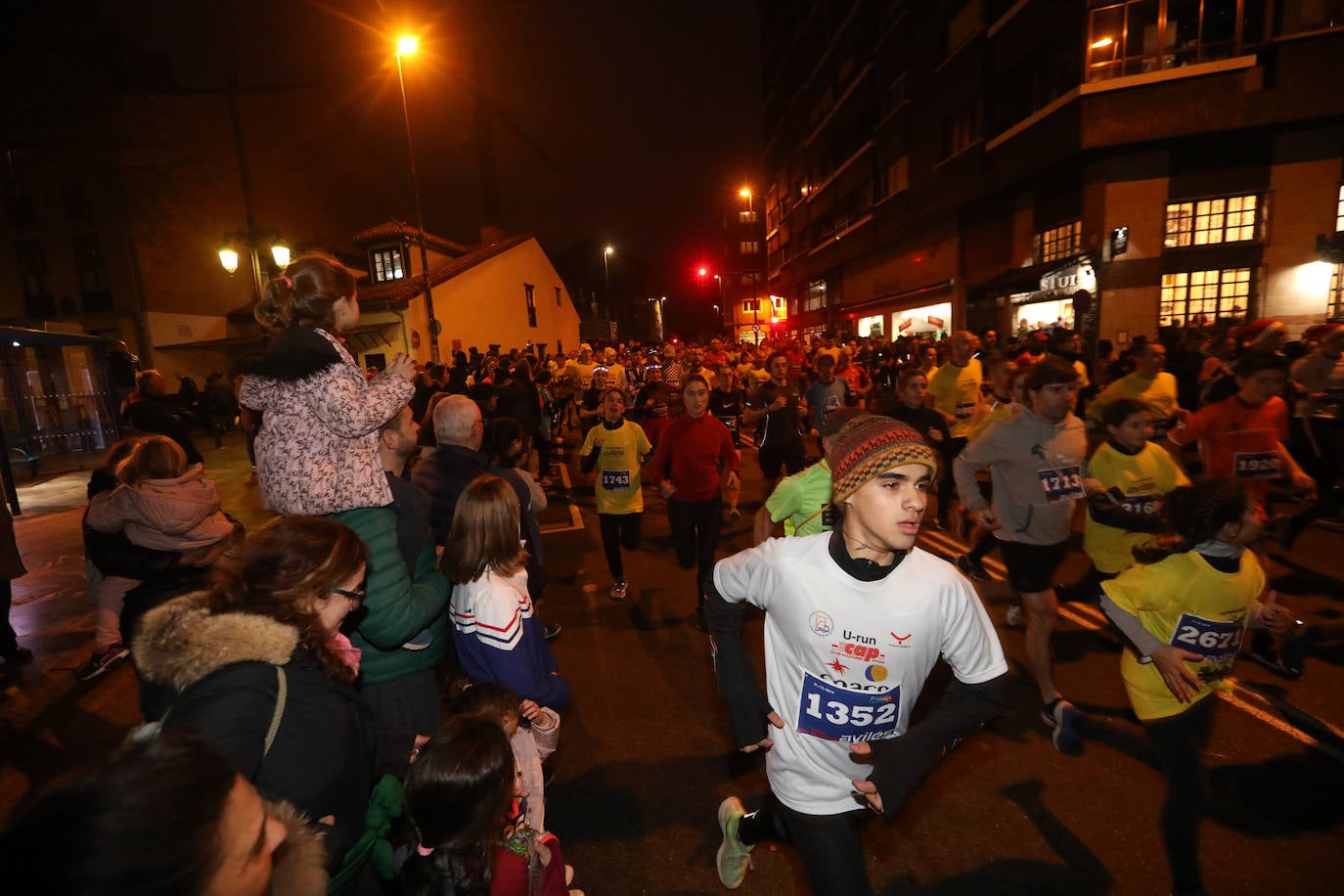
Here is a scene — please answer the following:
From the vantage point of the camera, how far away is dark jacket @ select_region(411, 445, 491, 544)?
3875mm

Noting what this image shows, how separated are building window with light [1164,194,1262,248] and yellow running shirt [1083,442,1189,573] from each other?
18686 millimetres

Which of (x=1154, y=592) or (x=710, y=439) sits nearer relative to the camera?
(x=1154, y=592)

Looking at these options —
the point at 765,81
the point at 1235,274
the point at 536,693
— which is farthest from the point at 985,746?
the point at 765,81

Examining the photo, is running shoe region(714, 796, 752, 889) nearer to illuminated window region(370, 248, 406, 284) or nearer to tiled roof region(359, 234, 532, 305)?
tiled roof region(359, 234, 532, 305)

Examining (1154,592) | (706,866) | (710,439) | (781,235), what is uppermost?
(781,235)

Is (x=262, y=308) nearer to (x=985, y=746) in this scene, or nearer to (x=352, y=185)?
(x=985, y=746)

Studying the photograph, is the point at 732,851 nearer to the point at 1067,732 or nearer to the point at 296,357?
the point at 1067,732

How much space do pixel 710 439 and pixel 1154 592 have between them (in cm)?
354

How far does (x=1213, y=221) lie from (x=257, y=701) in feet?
78.4

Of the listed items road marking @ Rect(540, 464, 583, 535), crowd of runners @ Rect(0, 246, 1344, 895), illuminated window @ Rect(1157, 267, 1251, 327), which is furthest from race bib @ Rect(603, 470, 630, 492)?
illuminated window @ Rect(1157, 267, 1251, 327)

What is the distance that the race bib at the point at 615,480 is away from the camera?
625cm

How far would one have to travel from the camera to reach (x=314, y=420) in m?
2.67

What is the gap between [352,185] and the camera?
34625mm

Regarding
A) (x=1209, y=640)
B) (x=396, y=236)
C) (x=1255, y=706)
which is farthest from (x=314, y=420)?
(x=396, y=236)
